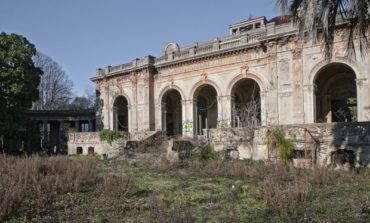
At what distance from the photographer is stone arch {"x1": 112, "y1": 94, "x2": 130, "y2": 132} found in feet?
114

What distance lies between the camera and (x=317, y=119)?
25.1 metres

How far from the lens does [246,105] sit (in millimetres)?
27828

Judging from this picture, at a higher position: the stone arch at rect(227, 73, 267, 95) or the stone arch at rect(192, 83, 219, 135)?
the stone arch at rect(227, 73, 267, 95)

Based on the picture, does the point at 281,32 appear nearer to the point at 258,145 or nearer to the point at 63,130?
the point at 258,145

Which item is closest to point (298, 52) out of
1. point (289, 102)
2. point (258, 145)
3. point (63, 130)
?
point (289, 102)

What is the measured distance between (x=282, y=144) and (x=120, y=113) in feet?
76.0

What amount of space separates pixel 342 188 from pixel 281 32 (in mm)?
15305

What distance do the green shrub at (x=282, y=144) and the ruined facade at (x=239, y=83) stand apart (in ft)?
22.4

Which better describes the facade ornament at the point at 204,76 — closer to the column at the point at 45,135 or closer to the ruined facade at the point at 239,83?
the ruined facade at the point at 239,83

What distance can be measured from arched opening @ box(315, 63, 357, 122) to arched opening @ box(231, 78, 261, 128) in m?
4.24

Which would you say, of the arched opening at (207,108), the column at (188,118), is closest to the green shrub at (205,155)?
the column at (188,118)

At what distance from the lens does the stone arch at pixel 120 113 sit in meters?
34.7

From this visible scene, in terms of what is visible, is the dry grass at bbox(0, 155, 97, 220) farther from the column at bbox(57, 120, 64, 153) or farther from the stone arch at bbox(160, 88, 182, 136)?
the column at bbox(57, 120, 64, 153)

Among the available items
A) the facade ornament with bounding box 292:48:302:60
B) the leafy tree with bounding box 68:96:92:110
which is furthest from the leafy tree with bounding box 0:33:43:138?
the leafy tree with bounding box 68:96:92:110
